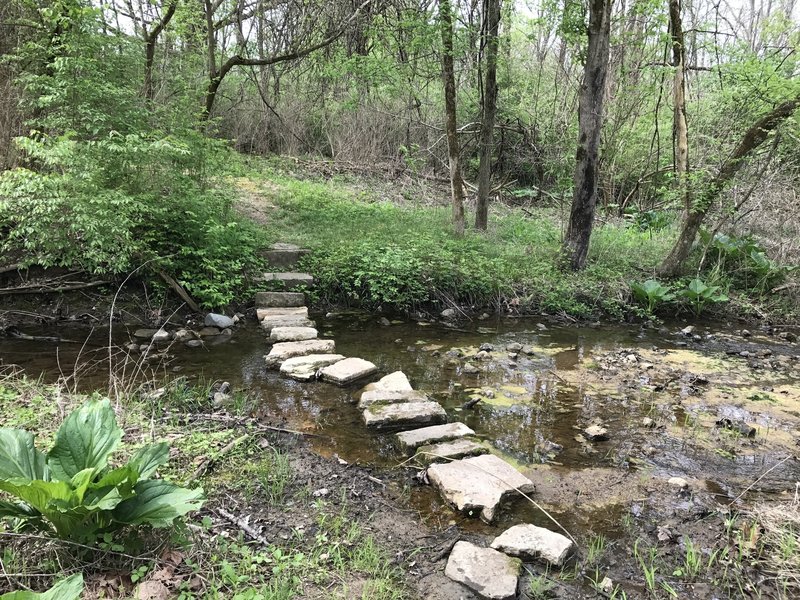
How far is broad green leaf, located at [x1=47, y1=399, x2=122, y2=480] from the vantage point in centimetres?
195

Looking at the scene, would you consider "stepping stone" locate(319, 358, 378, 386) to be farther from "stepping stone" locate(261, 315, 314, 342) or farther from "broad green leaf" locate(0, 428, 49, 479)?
"broad green leaf" locate(0, 428, 49, 479)

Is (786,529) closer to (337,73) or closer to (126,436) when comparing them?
(126,436)

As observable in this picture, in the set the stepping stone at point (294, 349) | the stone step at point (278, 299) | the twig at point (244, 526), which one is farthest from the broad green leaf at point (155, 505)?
the stone step at point (278, 299)

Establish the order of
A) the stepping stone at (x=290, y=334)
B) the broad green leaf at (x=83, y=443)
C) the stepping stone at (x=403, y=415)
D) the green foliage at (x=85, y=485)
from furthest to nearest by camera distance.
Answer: the stepping stone at (x=290, y=334), the stepping stone at (x=403, y=415), the broad green leaf at (x=83, y=443), the green foliage at (x=85, y=485)

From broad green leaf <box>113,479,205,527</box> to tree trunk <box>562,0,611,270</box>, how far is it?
6227mm

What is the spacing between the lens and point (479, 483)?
267 cm

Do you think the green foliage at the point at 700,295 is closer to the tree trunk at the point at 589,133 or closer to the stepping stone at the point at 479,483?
the tree trunk at the point at 589,133

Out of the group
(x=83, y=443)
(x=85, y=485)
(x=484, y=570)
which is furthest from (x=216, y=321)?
(x=484, y=570)

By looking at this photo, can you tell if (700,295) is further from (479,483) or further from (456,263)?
(479,483)

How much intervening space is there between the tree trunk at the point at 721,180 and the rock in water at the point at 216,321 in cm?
608

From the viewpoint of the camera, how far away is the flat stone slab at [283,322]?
529 cm

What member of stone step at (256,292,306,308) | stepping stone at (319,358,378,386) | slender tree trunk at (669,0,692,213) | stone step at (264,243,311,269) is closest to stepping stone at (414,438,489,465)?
stepping stone at (319,358,378,386)

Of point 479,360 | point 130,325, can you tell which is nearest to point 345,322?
point 479,360

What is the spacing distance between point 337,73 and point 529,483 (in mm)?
6720
